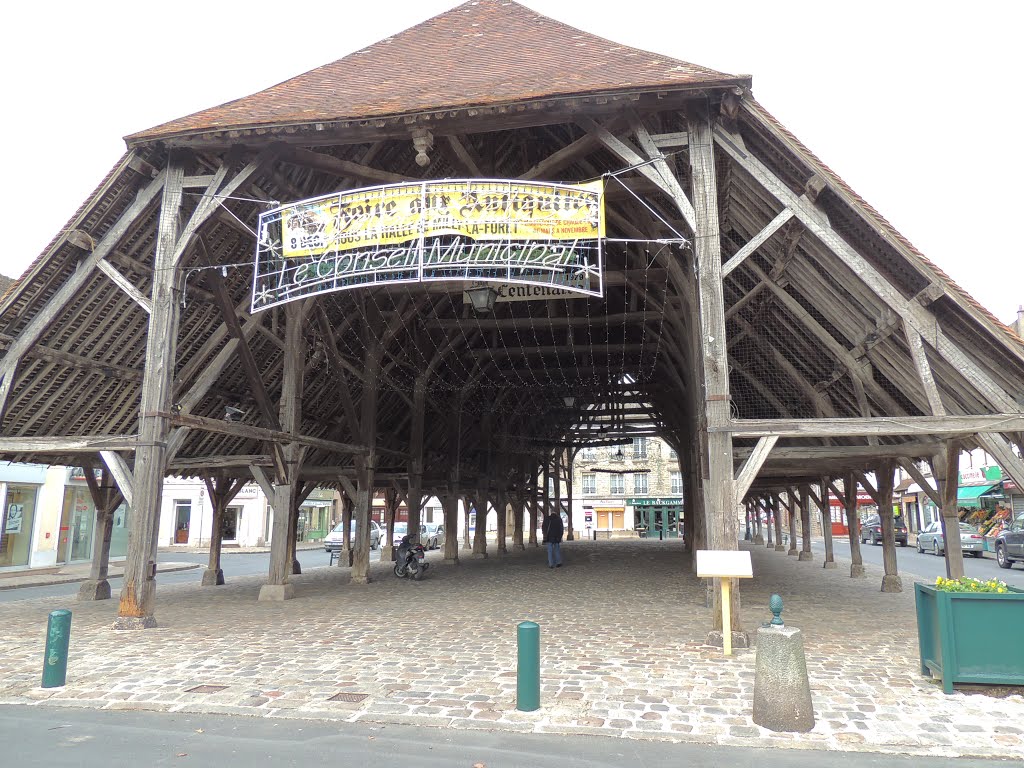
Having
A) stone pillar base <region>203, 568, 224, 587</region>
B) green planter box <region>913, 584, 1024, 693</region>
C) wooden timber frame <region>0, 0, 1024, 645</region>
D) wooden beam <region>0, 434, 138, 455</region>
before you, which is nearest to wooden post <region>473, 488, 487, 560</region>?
wooden timber frame <region>0, 0, 1024, 645</region>

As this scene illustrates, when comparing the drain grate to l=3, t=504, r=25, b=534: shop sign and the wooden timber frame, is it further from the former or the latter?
l=3, t=504, r=25, b=534: shop sign

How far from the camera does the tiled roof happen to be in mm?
7324

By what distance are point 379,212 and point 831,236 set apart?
4.87m

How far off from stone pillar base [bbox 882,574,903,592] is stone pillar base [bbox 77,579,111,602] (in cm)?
1337

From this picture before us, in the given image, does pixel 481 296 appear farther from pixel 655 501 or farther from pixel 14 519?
pixel 655 501

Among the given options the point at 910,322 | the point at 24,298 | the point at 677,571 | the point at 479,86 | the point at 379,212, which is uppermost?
the point at 479,86

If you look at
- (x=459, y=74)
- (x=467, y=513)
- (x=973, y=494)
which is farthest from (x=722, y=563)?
(x=973, y=494)

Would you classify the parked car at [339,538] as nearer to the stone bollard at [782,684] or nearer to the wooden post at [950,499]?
the wooden post at [950,499]

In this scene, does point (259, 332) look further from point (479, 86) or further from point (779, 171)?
point (779, 171)

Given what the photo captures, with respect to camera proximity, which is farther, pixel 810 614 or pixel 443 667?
pixel 810 614

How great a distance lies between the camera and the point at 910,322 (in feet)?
21.7

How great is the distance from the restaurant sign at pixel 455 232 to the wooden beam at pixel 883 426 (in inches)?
88.5

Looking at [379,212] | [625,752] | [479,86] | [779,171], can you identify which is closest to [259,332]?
[379,212]

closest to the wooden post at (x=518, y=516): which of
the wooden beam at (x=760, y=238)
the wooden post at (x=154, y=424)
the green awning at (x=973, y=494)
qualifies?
the wooden post at (x=154, y=424)
